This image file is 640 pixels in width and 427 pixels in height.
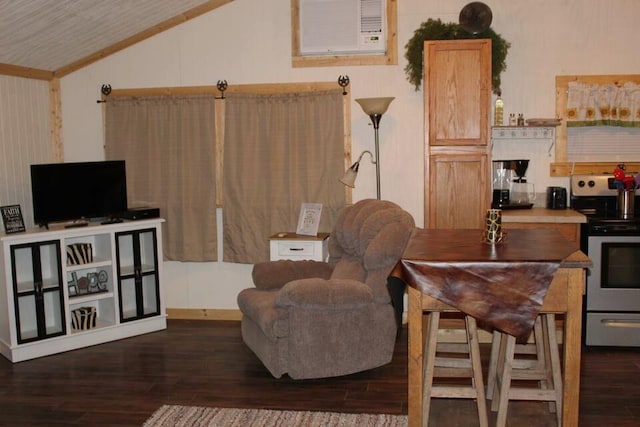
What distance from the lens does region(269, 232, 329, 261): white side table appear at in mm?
5270

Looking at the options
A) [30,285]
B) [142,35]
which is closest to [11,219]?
[30,285]

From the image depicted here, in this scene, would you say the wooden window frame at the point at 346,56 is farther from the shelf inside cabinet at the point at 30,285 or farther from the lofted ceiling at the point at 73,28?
the shelf inside cabinet at the point at 30,285

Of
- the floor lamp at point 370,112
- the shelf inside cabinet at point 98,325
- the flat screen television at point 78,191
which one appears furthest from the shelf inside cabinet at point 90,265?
the floor lamp at point 370,112

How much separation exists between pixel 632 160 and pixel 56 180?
14.7ft

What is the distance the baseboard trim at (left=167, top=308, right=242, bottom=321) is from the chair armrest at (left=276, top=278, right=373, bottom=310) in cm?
179

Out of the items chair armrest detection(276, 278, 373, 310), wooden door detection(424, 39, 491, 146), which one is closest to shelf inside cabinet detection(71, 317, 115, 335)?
chair armrest detection(276, 278, 373, 310)

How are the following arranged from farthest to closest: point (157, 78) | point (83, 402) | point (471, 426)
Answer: point (157, 78) → point (83, 402) → point (471, 426)

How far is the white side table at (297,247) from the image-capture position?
17.3 ft

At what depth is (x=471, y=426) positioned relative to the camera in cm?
358

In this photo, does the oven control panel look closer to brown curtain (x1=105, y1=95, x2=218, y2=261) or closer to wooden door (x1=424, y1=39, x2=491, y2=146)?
wooden door (x1=424, y1=39, x2=491, y2=146)

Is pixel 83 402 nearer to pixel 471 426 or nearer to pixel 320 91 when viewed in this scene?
pixel 471 426

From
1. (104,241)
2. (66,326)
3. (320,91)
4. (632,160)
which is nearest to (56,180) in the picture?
(104,241)

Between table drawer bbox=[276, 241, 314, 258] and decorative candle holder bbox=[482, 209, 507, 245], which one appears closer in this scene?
decorative candle holder bbox=[482, 209, 507, 245]

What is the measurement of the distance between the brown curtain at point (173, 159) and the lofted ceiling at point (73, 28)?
499 millimetres
